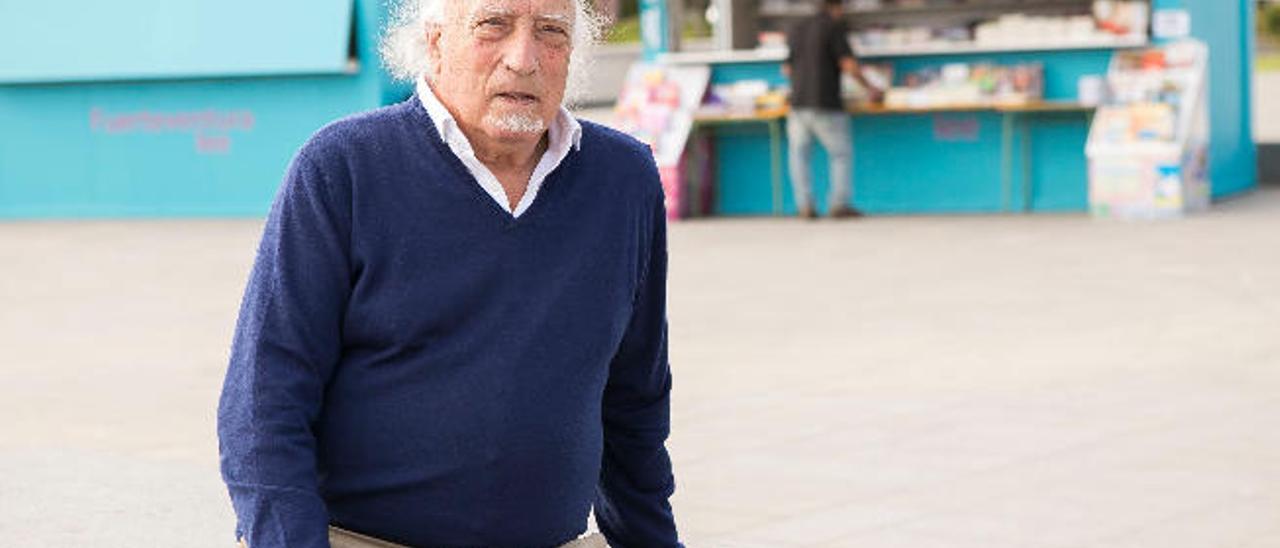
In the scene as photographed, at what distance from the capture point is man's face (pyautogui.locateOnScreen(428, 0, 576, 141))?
9.68 feet

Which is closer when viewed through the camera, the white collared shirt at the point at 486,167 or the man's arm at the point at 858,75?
the white collared shirt at the point at 486,167

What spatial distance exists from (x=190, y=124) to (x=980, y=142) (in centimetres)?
631

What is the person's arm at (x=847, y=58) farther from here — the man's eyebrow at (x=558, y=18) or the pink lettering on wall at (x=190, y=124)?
the man's eyebrow at (x=558, y=18)

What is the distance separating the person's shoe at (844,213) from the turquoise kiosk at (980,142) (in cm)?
44

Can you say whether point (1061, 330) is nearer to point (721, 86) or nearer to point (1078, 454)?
point (1078, 454)

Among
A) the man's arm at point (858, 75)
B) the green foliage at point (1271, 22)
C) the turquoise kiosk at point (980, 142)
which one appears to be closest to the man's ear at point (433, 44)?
the turquoise kiosk at point (980, 142)

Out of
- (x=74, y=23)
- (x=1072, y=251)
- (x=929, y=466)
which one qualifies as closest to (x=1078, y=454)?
(x=929, y=466)

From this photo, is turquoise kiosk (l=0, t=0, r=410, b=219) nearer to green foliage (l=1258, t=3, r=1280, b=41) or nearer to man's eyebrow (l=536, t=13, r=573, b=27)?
man's eyebrow (l=536, t=13, r=573, b=27)

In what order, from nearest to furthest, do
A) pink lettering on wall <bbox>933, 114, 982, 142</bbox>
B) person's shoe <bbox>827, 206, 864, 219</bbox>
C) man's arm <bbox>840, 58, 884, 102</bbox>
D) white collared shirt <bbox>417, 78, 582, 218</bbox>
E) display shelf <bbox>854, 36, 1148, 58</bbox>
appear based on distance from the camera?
white collared shirt <bbox>417, 78, 582, 218</bbox>, display shelf <bbox>854, 36, 1148, 58</bbox>, man's arm <bbox>840, 58, 884, 102</bbox>, person's shoe <bbox>827, 206, 864, 219</bbox>, pink lettering on wall <bbox>933, 114, 982, 142</bbox>

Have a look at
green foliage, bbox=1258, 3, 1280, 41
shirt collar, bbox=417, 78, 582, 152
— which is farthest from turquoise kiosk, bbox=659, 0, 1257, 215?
green foliage, bbox=1258, 3, 1280, 41

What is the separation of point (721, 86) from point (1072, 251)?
14.7 ft

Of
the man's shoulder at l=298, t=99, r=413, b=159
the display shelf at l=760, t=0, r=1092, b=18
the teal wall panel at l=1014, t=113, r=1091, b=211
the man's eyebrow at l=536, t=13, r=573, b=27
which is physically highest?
the man's eyebrow at l=536, t=13, r=573, b=27

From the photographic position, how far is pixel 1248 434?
25.0 ft

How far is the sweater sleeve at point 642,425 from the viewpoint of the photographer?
3.27 metres
